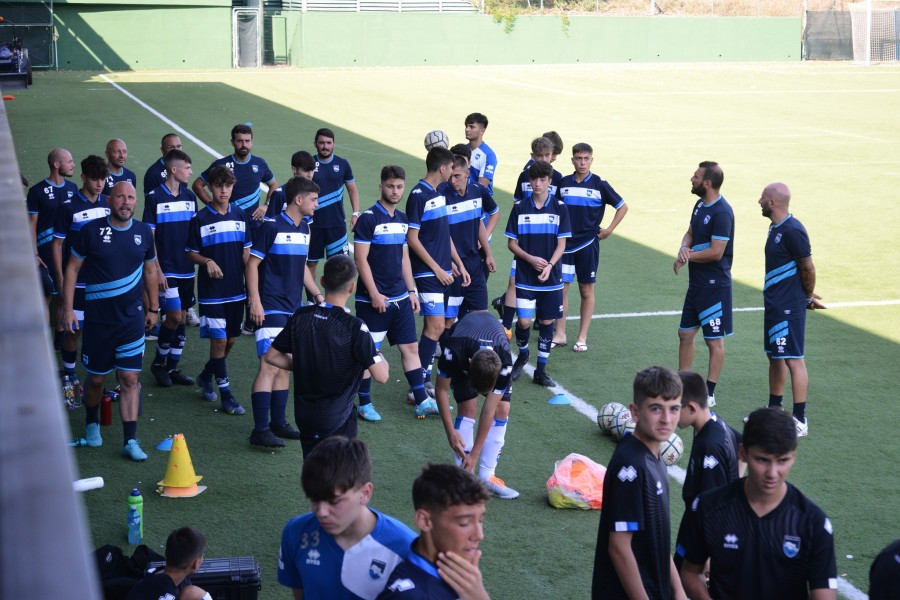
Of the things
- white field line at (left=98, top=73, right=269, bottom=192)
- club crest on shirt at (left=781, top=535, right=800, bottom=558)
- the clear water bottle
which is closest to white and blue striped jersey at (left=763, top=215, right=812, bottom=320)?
club crest on shirt at (left=781, top=535, right=800, bottom=558)

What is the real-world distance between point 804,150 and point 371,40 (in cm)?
3168

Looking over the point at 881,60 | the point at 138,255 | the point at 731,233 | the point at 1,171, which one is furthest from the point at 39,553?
the point at 881,60

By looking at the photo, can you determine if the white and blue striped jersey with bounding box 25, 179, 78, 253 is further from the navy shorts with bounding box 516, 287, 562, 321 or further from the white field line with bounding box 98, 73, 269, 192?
the white field line with bounding box 98, 73, 269, 192

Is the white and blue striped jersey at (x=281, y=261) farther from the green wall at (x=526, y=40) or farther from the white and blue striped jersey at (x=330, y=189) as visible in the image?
the green wall at (x=526, y=40)

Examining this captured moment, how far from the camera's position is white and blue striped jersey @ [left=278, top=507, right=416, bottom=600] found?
12.1 feet

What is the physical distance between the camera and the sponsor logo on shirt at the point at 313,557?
12.4 ft

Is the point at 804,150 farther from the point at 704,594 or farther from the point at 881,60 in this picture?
the point at 881,60

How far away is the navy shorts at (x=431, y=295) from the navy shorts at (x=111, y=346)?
2682 millimetres

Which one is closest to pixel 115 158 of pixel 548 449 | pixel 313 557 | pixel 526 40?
pixel 548 449

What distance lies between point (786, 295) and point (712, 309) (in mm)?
797

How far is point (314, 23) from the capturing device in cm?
5172

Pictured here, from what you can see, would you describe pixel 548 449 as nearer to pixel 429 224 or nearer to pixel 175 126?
pixel 429 224

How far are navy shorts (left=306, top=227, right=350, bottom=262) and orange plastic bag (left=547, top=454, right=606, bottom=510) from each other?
5519mm

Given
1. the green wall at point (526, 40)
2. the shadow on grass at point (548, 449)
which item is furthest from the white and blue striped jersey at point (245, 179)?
the green wall at point (526, 40)
